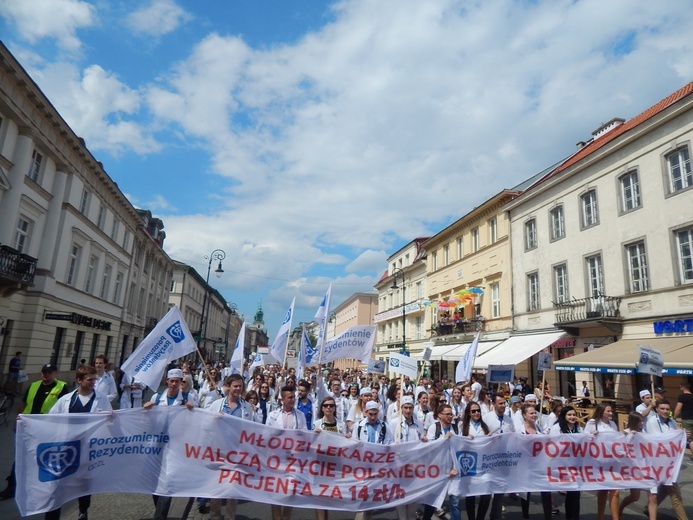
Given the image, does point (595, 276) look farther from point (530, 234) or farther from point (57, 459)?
point (57, 459)

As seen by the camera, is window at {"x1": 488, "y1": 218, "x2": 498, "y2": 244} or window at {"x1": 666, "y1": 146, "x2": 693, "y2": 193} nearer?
window at {"x1": 666, "y1": 146, "x2": 693, "y2": 193}

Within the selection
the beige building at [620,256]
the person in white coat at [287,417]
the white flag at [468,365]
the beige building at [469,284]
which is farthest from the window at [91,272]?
the person in white coat at [287,417]

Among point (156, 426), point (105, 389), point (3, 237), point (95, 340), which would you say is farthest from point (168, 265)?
point (156, 426)

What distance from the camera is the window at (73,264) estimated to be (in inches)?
955

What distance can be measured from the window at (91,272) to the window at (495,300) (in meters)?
24.1

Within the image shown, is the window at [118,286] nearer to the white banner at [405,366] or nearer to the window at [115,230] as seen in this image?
the window at [115,230]

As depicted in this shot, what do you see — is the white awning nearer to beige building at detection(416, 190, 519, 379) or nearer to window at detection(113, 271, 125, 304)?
beige building at detection(416, 190, 519, 379)

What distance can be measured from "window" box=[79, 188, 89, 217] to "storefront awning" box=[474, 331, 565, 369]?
22.6m

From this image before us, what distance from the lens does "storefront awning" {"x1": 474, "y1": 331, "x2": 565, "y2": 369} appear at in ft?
69.9

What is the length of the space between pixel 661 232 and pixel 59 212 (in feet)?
83.1

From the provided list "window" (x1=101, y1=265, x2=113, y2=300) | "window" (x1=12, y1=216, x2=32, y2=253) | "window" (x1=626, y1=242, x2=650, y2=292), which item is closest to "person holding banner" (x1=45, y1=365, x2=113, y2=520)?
"window" (x1=12, y1=216, x2=32, y2=253)

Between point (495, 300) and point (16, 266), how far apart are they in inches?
964

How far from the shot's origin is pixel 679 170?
1680 centimetres

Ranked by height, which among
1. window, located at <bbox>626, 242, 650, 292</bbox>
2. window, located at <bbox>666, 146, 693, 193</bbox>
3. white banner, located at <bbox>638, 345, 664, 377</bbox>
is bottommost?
white banner, located at <bbox>638, 345, 664, 377</bbox>
